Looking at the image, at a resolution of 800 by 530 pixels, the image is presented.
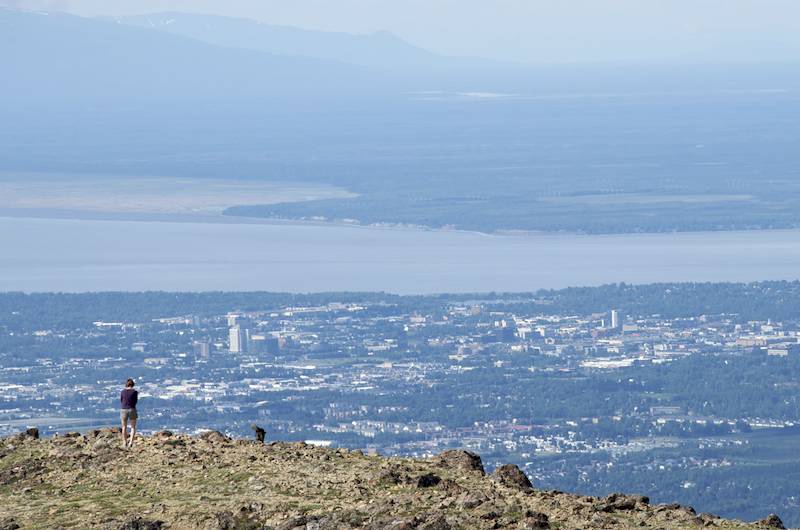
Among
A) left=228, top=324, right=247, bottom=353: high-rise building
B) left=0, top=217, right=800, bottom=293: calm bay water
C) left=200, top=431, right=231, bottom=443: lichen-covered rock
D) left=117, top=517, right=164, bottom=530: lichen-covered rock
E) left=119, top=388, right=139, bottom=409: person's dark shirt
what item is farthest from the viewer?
left=0, top=217, right=800, bottom=293: calm bay water

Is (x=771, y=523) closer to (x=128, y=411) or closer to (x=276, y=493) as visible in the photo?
(x=276, y=493)

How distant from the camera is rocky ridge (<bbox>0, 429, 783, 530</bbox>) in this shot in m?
14.8

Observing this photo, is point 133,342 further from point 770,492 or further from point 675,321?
point 770,492

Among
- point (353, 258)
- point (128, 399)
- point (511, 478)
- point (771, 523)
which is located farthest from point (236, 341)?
point (771, 523)

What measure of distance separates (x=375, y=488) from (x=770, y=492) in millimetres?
27052

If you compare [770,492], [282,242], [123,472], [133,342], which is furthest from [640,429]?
[282,242]

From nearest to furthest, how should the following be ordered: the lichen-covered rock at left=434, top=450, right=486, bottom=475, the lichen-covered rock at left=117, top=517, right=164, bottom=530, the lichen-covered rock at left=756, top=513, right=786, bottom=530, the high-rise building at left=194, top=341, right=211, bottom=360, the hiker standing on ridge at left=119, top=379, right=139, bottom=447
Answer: the lichen-covered rock at left=117, top=517, right=164, bottom=530 < the lichen-covered rock at left=756, top=513, right=786, bottom=530 < the lichen-covered rock at left=434, top=450, right=486, bottom=475 < the hiker standing on ridge at left=119, top=379, right=139, bottom=447 < the high-rise building at left=194, top=341, right=211, bottom=360

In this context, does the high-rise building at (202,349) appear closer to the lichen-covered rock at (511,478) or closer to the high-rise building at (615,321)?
the high-rise building at (615,321)

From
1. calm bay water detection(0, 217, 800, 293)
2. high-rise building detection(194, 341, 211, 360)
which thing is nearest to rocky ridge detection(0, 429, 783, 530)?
high-rise building detection(194, 341, 211, 360)

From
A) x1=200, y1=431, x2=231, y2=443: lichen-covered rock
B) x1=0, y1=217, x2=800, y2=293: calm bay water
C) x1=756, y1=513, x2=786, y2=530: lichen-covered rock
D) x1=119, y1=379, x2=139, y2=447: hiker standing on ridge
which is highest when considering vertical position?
x1=0, y1=217, x2=800, y2=293: calm bay water

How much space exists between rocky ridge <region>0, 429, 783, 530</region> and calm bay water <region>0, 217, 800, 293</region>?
7402 cm

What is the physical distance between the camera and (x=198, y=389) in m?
61.3

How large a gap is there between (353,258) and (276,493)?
91.7 meters

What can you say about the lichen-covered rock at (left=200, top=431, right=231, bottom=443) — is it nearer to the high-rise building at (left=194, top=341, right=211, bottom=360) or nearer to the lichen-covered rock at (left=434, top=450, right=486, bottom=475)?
the lichen-covered rock at (left=434, top=450, right=486, bottom=475)
